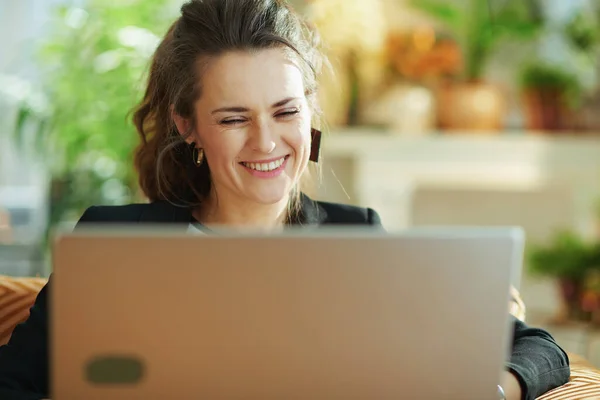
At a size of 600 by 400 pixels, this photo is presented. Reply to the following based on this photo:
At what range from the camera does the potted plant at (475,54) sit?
413cm

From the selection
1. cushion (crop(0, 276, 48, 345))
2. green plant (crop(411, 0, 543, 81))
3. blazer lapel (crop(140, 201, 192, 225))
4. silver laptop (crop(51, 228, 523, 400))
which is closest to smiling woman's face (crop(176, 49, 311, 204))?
blazer lapel (crop(140, 201, 192, 225))

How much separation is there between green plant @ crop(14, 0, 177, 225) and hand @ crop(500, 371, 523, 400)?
2351mm

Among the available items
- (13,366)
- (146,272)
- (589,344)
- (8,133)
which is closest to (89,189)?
(8,133)

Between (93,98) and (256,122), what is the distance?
7.03ft

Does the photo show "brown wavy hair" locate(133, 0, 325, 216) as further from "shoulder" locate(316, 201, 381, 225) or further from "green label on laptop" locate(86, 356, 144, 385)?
"green label on laptop" locate(86, 356, 144, 385)

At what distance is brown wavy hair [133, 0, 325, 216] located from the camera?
165cm

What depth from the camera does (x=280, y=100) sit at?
1.58 meters

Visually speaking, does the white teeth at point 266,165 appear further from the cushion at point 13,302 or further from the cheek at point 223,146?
the cushion at point 13,302

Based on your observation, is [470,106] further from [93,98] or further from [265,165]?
[265,165]

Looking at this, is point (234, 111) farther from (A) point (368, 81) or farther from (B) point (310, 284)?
(A) point (368, 81)

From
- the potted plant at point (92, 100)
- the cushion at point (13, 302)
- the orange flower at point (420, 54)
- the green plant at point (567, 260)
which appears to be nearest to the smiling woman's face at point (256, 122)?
the cushion at point (13, 302)

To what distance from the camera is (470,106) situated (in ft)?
13.6

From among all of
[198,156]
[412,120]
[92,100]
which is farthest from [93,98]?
[198,156]

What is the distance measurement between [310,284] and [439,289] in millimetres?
136
